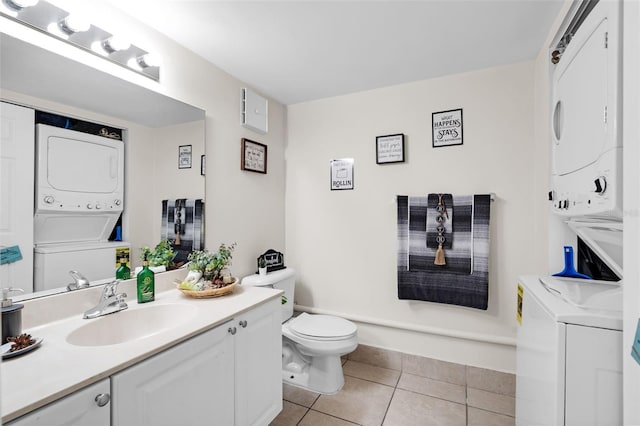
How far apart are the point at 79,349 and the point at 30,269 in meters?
0.47

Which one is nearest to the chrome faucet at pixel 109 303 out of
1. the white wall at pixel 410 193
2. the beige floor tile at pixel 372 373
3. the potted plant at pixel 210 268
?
the potted plant at pixel 210 268

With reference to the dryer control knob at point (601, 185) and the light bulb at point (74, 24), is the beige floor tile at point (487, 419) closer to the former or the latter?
the dryer control knob at point (601, 185)

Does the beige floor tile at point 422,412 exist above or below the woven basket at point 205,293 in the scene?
below

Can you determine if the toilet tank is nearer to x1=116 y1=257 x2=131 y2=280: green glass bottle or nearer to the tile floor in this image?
the tile floor

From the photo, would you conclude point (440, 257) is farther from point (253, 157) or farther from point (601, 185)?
point (253, 157)

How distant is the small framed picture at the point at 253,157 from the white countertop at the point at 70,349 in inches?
44.4

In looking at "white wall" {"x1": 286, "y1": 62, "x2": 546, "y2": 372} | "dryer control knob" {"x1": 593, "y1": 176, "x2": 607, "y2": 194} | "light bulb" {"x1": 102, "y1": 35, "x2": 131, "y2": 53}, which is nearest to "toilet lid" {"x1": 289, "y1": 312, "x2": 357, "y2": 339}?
"white wall" {"x1": 286, "y1": 62, "x2": 546, "y2": 372}

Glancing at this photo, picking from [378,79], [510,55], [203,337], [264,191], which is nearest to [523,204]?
[510,55]

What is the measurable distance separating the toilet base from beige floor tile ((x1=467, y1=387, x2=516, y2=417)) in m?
0.90

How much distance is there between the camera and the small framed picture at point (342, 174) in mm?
2688

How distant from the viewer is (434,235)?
2303 mm

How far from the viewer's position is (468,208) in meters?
2.24

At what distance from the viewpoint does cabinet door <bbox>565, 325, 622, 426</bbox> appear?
1.04 meters

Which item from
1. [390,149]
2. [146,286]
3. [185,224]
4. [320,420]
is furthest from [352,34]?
[320,420]
